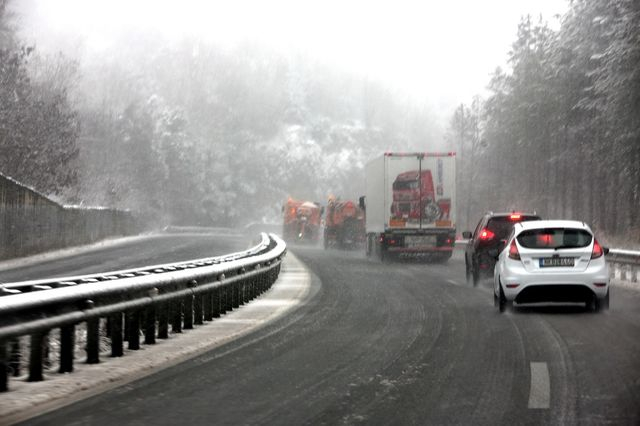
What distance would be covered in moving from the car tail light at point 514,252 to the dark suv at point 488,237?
5.53 m

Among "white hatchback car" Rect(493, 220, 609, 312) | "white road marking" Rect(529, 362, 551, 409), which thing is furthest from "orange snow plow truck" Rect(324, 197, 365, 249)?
"white road marking" Rect(529, 362, 551, 409)

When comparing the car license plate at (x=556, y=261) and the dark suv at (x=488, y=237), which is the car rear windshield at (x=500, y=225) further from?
the car license plate at (x=556, y=261)

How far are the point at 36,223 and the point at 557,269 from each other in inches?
1073

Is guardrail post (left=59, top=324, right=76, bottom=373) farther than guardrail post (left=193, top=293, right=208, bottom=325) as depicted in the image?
No

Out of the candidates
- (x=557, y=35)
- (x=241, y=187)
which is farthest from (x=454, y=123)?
(x=241, y=187)

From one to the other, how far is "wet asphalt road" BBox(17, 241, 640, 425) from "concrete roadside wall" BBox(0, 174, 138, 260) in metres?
21.8

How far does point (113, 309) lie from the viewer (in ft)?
31.6

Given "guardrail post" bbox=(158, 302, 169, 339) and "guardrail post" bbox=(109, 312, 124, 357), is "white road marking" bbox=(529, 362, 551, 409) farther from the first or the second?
"guardrail post" bbox=(158, 302, 169, 339)


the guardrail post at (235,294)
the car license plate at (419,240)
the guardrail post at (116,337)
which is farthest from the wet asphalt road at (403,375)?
the car license plate at (419,240)

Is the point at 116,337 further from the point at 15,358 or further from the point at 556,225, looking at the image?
the point at 556,225

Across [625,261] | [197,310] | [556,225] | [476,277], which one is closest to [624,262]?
[625,261]

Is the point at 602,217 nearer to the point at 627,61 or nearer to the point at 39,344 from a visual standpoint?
the point at 627,61

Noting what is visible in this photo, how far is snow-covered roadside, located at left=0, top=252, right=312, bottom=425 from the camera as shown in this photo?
7305mm

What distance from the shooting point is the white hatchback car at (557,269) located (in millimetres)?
15281
